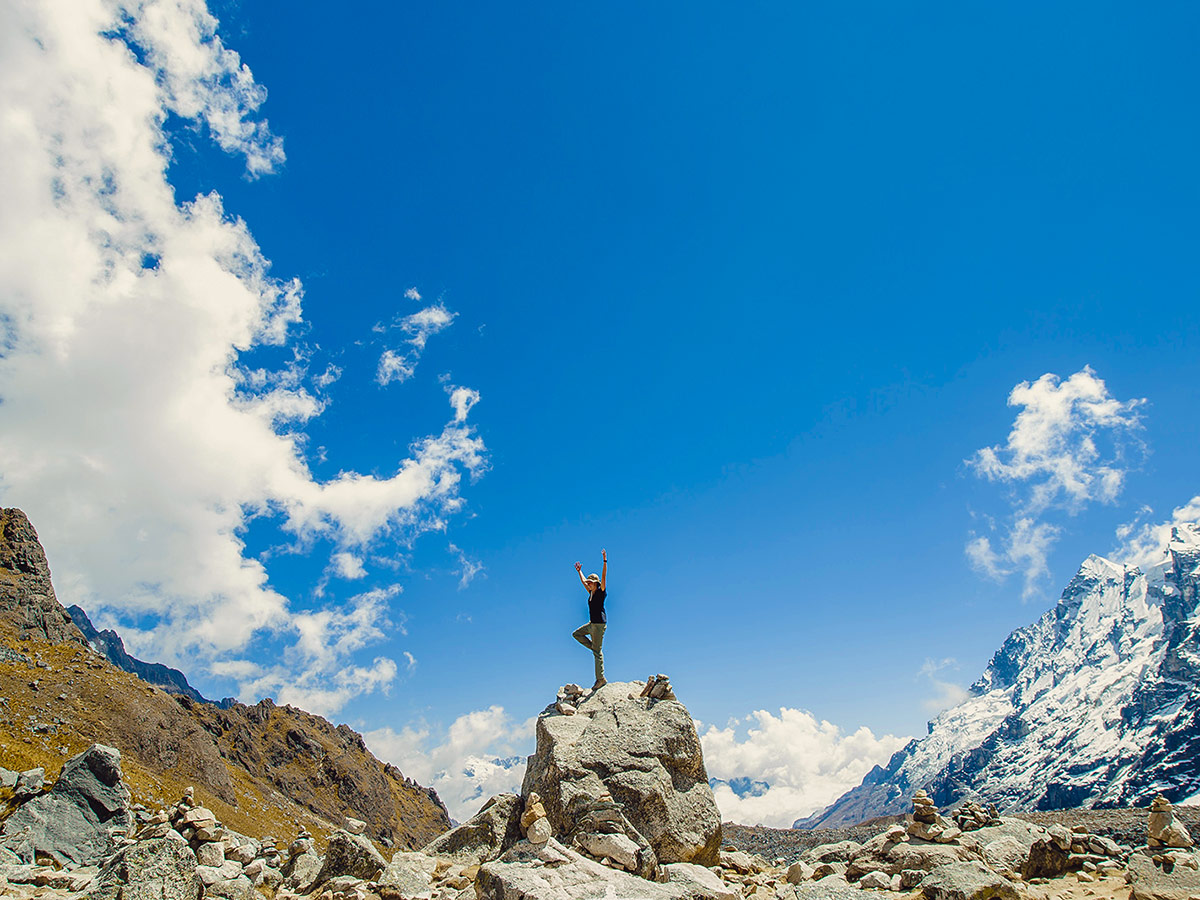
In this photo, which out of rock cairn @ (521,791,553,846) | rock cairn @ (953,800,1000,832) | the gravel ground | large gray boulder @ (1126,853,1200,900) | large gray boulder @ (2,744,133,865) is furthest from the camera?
the gravel ground

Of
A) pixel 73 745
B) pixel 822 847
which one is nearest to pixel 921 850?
pixel 822 847

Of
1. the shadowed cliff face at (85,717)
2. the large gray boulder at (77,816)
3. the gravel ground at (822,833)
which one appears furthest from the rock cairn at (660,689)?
the shadowed cliff face at (85,717)

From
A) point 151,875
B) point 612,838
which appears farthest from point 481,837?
point 151,875

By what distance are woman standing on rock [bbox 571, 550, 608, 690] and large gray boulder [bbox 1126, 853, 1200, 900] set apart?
1595cm

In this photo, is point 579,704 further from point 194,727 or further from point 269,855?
point 194,727

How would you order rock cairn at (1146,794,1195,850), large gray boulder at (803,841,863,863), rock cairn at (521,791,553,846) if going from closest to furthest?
rock cairn at (521,791,553,846) < rock cairn at (1146,794,1195,850) < large gray boulder at (803,841,863,863)

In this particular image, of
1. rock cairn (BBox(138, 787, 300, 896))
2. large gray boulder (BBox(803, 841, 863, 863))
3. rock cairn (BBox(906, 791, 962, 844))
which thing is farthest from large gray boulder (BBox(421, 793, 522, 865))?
rock cairn (BBox(906, 791, 962, 844))

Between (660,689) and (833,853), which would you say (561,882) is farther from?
(833,853)

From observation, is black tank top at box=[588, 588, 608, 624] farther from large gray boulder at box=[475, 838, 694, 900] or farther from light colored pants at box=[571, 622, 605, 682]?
large gray boulder at box=[475, 838, 694, 900]

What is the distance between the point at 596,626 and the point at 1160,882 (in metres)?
17.3

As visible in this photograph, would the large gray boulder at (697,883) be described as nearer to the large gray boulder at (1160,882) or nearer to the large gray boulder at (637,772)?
the large gray boulder at (637,772)

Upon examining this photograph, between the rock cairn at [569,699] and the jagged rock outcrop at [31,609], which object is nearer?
the rock cairn at [569,699]

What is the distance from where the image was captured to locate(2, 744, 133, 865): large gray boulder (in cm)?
2717

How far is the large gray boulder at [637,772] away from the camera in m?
17.5
